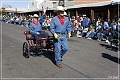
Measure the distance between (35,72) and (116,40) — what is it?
22.2 feet

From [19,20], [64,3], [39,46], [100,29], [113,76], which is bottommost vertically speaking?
[113,76]

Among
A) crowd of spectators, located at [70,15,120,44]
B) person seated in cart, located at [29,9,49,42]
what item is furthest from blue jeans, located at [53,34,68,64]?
crowd of spectators, located at [70,15,120,44]

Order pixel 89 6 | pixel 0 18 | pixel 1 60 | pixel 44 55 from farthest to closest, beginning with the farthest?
1. pixel 0 18
2. pixel 89 6
3. pixel 44 55
4. pixel 1 60

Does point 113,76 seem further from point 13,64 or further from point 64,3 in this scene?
point 64,3

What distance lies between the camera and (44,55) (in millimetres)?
8992

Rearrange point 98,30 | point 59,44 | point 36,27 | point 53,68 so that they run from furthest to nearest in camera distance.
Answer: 1. point 98,30
2. point 36,27
3. point 59,44
4. point 53,68

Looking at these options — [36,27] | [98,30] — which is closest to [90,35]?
[98,30]

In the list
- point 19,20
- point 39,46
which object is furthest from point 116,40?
point 19,20

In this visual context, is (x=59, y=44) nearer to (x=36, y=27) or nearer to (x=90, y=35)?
(x=36, y=27)

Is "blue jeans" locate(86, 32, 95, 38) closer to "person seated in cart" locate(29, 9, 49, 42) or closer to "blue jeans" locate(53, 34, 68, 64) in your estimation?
"person seated in cart" locate(29, 9, 49, 42)

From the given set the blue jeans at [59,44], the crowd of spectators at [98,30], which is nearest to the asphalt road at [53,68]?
the blue jeans at [59,44]

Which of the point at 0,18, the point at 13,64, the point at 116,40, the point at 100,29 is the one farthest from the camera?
the point at 0,18

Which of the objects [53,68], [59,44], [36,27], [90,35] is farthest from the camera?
[90,35]

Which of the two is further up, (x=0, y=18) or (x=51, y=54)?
(x=0, y=18)
